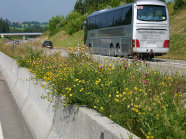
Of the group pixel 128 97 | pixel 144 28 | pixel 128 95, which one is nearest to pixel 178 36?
pixel 144 28

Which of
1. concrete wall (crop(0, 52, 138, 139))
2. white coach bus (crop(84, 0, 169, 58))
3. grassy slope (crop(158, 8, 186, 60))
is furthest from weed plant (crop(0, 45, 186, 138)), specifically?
grassy slope (crop(158, 8, 186, 60))

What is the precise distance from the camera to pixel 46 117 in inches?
270

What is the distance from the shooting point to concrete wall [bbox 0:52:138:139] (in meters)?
4.18

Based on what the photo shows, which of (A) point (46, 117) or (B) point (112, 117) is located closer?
(B) point (112, 117)

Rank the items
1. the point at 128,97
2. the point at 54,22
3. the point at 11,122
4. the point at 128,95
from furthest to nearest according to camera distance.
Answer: the point at 54,22 → the point at 11,122 → the point at 128,95 → the point at 128,97

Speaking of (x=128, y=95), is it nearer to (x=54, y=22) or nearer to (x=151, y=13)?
Answer: (x=151, y=13)

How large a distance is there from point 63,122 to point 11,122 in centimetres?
320

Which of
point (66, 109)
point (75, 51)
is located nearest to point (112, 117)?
point (66, 109)

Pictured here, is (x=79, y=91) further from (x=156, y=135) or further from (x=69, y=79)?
(x=156, y=135)

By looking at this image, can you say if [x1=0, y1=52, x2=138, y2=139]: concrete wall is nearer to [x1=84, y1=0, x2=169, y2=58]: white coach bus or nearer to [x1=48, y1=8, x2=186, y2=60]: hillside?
[x1=84, y1=0, x2=169, y2=58]: white coach bus

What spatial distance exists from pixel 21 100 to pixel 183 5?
111ft

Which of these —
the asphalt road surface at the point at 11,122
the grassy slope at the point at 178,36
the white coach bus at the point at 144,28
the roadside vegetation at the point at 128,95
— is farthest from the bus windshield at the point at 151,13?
the roadside vegetation at the point at 128,95

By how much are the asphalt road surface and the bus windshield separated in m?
13.2

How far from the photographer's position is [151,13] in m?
23.3
